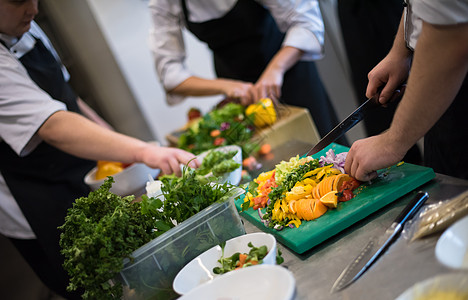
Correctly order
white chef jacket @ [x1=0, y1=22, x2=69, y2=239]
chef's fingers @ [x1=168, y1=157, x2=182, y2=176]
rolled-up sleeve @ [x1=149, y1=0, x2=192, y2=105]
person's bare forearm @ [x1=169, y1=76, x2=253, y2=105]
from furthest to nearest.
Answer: rolled-up sleeve @ [x1=149, y1=0, x2=192, y2=105], person's bare forearm @ [x1=169, y1=76, x2=253, y2=105], white chef jacket @ [x1=0, y1=22, x2=69, y2=239], chef's fingers @ [x1=168, y1=157, x2=182, y2=176]

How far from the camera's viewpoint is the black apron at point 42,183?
1868mm

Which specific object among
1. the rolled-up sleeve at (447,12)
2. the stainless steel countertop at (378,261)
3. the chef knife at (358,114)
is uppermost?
the rolled-up sleeve at (447,12)

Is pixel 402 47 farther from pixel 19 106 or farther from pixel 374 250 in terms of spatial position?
pixel 19 106

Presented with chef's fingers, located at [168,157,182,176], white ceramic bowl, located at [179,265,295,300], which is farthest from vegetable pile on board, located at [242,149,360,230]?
chef's fingers, located at [168,157,182,176]

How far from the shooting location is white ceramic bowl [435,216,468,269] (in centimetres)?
67

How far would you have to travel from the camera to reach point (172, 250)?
0.99 m

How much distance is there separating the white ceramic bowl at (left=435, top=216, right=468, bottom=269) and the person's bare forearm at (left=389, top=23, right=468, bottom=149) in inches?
11.0

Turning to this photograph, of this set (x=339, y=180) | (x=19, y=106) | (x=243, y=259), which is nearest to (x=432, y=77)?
(x=339, y=180)

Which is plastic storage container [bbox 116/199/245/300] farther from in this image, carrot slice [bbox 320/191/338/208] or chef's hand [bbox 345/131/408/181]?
chef's hand [bbox 345/131/408/181]

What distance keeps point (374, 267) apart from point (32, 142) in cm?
151

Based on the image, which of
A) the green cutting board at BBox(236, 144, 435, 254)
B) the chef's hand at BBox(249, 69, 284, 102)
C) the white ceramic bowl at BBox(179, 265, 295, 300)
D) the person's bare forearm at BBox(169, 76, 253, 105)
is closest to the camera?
the white ceramic bowl at BBox(179, 265, 295, 300)

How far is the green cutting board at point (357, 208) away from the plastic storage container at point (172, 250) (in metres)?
0.14

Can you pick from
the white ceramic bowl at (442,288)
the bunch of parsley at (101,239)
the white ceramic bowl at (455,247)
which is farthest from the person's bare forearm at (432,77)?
the bunch of parsley at (101,239)

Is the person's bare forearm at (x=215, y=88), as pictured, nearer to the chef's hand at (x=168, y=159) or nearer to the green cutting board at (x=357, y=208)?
the chef's hand at (x=168, y=159)
